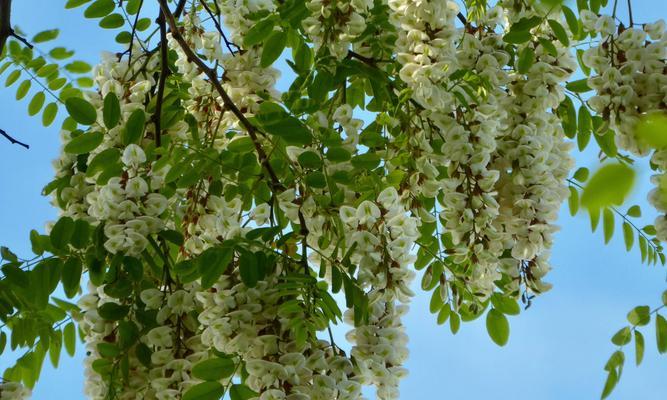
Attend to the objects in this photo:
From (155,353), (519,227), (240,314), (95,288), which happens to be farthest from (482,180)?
(95,288)

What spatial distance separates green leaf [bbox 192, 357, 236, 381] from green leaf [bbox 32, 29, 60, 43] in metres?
1.23

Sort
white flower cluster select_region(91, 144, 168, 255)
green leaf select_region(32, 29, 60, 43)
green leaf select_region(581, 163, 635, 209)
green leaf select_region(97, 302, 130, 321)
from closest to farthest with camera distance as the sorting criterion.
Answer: green leaf select_region(581, 163, 635, 209) < white flower cluster select_region(91, 144, 168, 255) < green leaf select_region(97, 302, 130, 321) < green leaf select_region(32, 29, 60, 43)

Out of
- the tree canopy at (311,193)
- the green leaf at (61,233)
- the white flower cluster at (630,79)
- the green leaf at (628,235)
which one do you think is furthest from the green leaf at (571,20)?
the green leaf at (61,233)

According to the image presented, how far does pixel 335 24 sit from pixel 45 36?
987 mm

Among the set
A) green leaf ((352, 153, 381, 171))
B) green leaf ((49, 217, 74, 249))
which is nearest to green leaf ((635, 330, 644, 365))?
green leaf ((352, 153, 381, 171))

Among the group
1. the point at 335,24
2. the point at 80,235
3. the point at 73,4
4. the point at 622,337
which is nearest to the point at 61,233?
the point at 80,235

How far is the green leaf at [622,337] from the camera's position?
1524 millimetres

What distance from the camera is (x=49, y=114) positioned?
238cm

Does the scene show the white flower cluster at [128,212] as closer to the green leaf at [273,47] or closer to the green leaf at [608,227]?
the green leaf at [273,47]

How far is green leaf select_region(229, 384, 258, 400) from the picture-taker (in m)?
1.42

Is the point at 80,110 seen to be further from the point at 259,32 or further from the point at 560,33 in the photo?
the point at 560,33

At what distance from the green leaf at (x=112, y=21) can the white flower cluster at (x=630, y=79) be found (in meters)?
1.17

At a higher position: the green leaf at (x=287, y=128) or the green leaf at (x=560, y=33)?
the green leaf at (x=560, y=33)

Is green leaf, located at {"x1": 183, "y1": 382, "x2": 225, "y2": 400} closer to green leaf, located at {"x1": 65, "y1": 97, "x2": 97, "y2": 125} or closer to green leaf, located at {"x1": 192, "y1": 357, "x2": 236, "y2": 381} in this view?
green leaf, located at {"x1": 192, "y1": 357, "x2": 236, "y2": 381}
